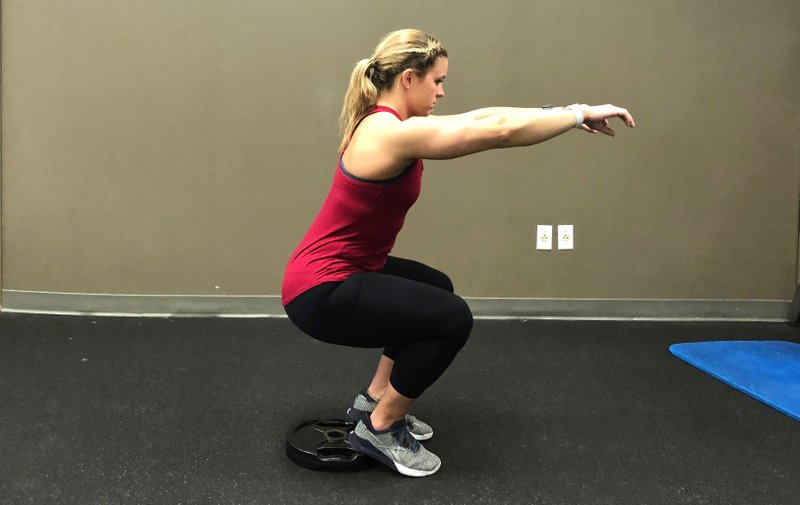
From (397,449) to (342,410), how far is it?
15.6 inches

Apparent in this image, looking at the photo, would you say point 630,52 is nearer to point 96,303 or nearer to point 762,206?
point 762,206

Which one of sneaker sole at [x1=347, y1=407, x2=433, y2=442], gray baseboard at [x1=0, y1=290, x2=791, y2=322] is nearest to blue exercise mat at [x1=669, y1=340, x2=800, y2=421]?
gray baseboard at [x1=0, y1=290, x2=791, y2=322]

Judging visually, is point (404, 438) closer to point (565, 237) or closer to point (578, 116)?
point (578, 116)

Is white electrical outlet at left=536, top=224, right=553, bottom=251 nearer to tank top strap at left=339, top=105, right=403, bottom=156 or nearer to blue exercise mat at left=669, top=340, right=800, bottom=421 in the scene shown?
blue exercise mat at left=669, top=340, right=800, bottom=421

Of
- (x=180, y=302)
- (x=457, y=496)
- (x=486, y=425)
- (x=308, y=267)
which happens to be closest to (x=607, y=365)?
(x=486, y=425)

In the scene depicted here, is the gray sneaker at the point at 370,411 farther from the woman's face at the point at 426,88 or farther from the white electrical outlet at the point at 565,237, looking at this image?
the white electrical outlet at the point at 565,237

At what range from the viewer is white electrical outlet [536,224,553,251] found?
276 centimetres

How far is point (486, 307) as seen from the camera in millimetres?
2781

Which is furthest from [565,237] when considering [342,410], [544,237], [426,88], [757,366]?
[426,88]

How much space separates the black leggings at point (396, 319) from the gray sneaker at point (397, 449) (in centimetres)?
11

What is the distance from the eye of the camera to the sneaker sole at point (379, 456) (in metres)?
1.44

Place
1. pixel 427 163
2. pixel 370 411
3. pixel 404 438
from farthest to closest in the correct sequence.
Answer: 1. pixel 427 163
2. pixel 370 411
3. pixel 404 438

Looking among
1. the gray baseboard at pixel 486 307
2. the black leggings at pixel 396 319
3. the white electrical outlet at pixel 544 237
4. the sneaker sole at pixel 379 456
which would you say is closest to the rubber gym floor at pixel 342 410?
the sneaker sole at pixel 379 456

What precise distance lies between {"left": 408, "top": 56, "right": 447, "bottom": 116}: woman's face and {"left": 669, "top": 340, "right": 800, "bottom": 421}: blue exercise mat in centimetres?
136
